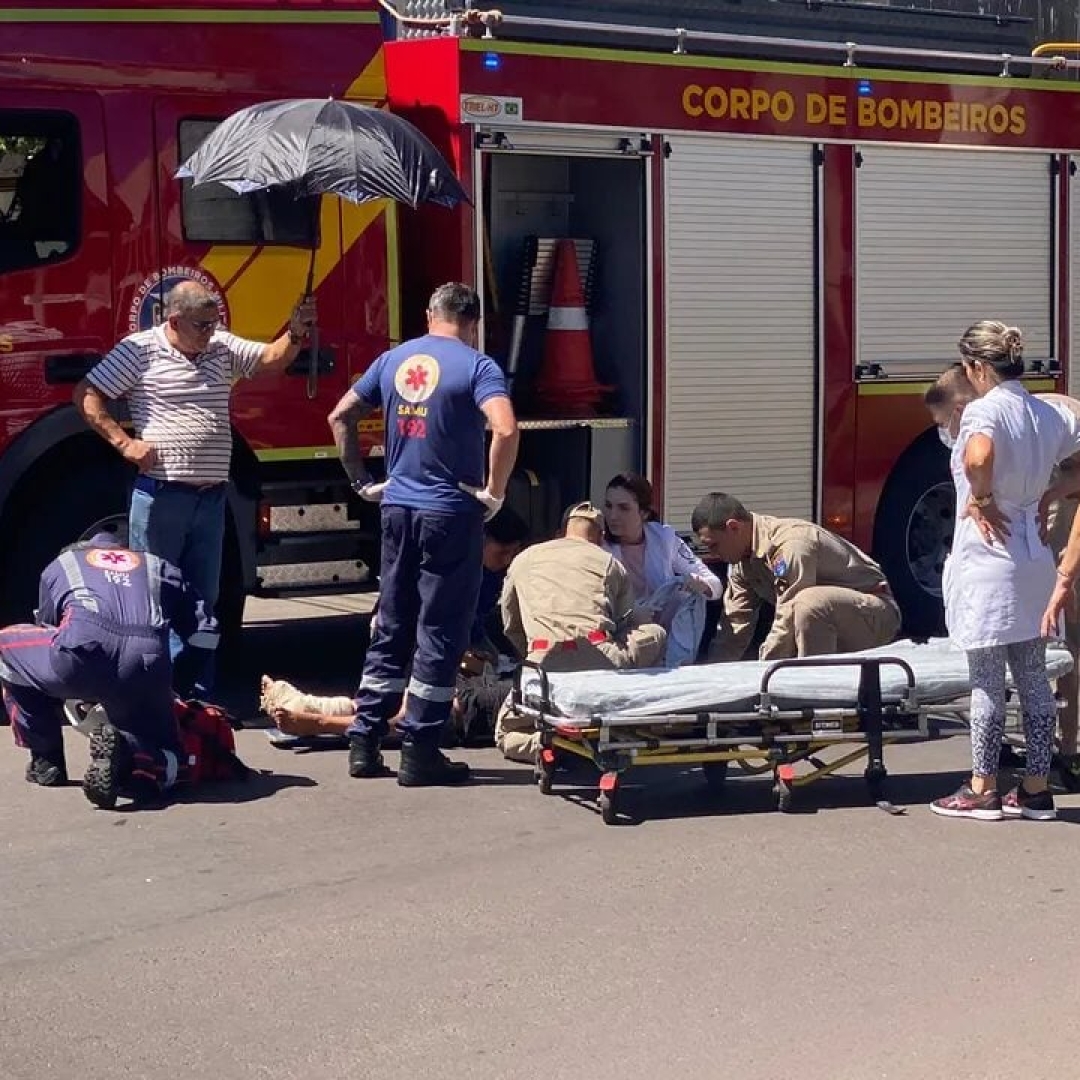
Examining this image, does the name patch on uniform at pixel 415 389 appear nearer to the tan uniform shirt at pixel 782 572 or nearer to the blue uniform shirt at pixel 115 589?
the blue uniform shirt at pixel 115 589

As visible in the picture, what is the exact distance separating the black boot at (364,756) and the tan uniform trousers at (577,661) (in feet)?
1.74

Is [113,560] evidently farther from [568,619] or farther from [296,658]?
[296,658]

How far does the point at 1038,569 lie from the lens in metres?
6.68

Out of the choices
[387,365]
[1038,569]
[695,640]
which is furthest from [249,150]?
[1038,569]

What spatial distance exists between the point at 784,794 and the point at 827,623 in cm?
125

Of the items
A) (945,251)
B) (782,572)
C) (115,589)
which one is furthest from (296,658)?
(945,251)

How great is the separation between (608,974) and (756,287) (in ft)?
17.9

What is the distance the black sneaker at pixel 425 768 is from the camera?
731 centimetres

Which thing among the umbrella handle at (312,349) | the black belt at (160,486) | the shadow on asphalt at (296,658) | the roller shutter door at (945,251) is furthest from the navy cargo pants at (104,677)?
the roller shutter door at (945,251)

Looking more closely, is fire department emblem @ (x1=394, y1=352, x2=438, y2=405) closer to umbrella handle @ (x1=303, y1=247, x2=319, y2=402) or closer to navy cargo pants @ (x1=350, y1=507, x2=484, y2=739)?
navy cargo pants @ (x1=350, y1=507, x2=484, y2=739)

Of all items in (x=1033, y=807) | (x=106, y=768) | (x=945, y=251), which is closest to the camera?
(x=106, y=768)

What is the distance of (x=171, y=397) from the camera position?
8.02 m

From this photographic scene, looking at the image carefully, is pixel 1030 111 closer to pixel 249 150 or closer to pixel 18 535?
pixel 249 150

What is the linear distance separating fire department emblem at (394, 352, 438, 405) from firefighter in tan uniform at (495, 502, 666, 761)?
31.2 inches
